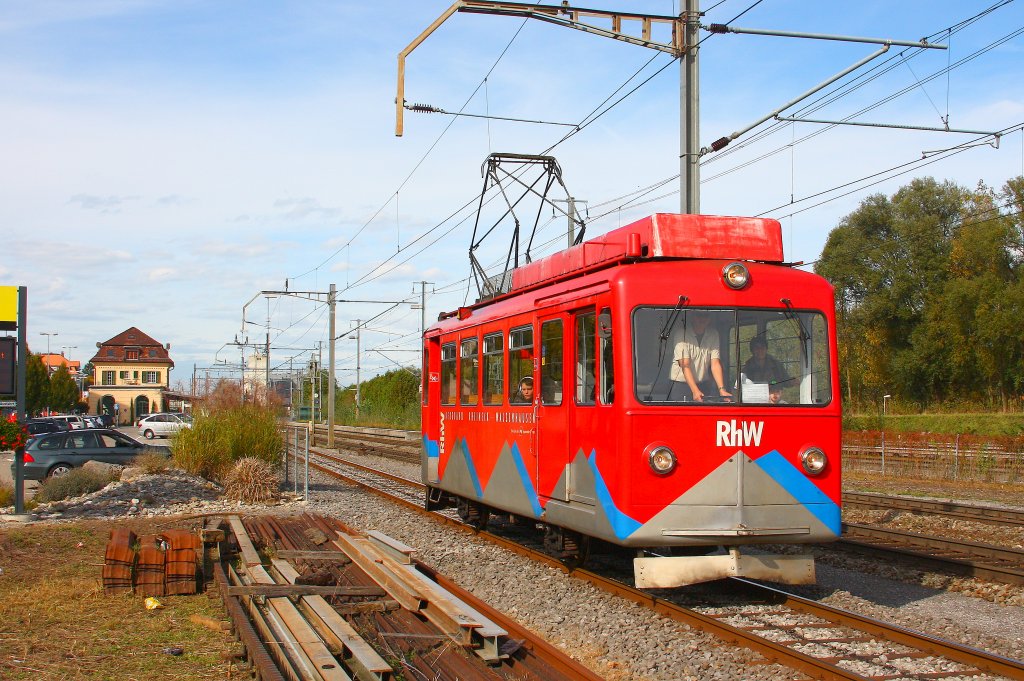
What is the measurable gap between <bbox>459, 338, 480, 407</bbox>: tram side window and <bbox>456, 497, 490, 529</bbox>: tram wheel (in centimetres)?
159

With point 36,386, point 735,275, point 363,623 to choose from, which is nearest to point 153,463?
point 363,623

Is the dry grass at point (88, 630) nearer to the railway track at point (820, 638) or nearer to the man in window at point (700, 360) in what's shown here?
the railway track at point (820, 638)

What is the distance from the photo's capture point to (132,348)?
11081 centimetres

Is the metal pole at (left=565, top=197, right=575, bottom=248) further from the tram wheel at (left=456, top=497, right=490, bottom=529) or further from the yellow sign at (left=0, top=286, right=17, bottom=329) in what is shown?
the yellow sign at (left=0, top=286, right=17, bottom=329)

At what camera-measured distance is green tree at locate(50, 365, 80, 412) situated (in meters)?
90.5

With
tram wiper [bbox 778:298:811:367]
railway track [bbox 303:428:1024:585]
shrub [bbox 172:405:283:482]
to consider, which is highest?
tram wiper [bbox 778:298:811:367]

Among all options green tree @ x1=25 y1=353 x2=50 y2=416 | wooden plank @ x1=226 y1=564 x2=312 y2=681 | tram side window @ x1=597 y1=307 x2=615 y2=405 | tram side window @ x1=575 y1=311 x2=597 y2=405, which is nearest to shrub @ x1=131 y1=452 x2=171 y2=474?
wooden plank @ x1=226 y1=564 x2=312 y2=681

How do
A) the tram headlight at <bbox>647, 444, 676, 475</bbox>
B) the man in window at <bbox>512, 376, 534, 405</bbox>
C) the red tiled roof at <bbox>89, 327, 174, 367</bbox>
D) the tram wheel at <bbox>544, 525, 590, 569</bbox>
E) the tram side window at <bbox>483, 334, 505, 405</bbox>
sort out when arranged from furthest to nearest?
the red tiled roof at <bbox>89, 327, 174, 367</bbox>
the tram side window at <bbox>483, 334, 505, 405</bbox>
the man in window at <bbox>512, 376, 534, 405</bbox>
the tram wheel at <bbox>544, 525, 590, 569</bbox>
the tram headlight at <bbox>647, 444, 676, 475</bbox>

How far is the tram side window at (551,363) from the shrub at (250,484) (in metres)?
9.80

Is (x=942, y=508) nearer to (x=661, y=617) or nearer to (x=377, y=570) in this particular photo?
(x=661, y=617)

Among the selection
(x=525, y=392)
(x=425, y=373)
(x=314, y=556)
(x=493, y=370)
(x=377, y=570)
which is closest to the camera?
(x=377, y=570)

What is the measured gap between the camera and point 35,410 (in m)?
78.5

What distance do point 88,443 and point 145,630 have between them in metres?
17.5

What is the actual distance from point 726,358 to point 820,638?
94.3 inches
